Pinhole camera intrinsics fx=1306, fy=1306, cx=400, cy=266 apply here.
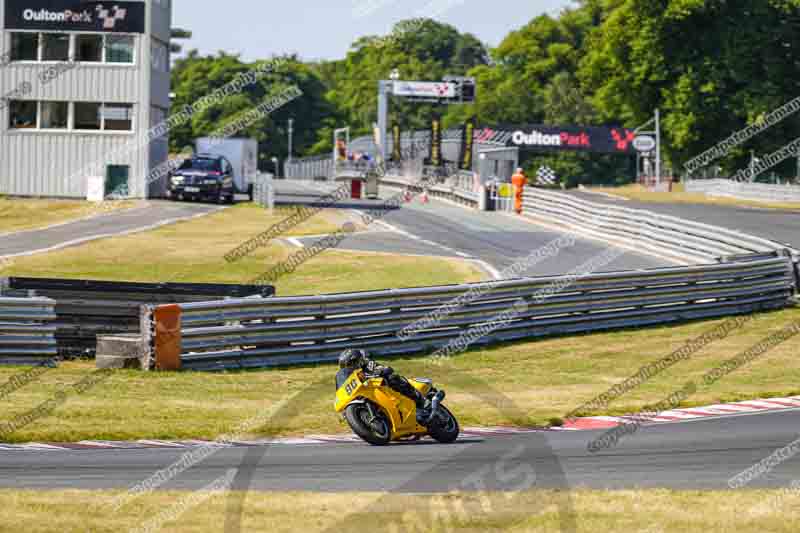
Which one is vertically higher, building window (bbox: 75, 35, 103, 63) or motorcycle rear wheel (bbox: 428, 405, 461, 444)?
building window (bbox: 75, 35, 103, 63)

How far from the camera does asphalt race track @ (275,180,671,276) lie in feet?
97.8

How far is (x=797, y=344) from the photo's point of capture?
20.8 m

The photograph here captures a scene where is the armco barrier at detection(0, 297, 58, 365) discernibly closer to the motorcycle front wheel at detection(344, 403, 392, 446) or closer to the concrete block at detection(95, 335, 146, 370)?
the concrete block at detection(95, 335, 146, 370)

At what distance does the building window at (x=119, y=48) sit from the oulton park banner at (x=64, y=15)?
301 mm

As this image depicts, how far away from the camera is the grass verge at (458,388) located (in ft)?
45.4

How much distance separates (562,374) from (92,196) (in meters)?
32.5

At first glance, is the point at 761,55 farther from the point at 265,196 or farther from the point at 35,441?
the point at 35,441

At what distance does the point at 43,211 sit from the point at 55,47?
7534 mm

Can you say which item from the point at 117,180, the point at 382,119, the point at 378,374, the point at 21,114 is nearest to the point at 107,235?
the point at 117,180

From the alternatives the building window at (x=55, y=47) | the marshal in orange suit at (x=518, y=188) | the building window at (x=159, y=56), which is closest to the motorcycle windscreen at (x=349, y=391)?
the marshal in orange suit at (x=518, y=188)

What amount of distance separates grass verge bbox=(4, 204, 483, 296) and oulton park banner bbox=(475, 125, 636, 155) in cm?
4509

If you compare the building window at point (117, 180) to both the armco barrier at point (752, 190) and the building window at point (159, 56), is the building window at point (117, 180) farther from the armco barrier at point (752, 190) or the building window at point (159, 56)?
the armco barrier at point (752, 190)

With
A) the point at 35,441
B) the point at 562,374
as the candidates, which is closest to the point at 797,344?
the point at 562,374

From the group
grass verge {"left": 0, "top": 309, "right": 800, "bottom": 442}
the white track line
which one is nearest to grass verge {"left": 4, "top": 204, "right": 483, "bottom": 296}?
the white track line
